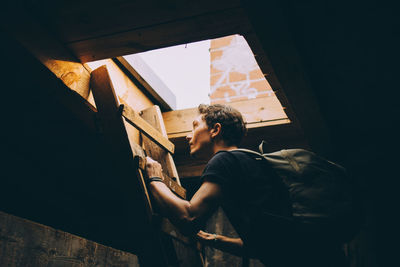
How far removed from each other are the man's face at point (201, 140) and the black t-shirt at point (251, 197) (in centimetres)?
56

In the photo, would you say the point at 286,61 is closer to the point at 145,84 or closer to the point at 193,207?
the point at 193,207

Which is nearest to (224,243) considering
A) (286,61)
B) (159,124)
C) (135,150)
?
(135,150)

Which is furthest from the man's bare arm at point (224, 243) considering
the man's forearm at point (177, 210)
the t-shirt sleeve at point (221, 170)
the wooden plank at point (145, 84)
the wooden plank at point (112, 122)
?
the wooden plank at point (145, 84)

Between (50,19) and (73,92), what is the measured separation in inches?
18.5

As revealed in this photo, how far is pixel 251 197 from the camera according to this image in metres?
1.94

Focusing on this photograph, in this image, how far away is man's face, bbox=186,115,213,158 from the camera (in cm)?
265

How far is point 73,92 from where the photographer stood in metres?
2.33

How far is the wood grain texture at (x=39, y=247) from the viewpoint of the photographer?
1.82 m

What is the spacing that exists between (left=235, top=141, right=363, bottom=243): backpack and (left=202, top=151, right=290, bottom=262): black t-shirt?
48 mm

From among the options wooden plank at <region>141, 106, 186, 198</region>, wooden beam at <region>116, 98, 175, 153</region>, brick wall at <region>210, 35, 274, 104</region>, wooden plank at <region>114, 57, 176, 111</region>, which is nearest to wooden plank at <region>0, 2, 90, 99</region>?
wooden beam at <region>116, 98, 175, 153</region>

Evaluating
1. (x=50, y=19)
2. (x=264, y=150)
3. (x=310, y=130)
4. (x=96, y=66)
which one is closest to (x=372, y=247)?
(x=310, y=130)

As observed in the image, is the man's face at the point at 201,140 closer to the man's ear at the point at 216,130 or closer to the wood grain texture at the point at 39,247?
the man's ear at the point at 216,130

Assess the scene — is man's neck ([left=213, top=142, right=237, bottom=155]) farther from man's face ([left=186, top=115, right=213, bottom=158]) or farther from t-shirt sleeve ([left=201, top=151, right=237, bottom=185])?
t-shirt sleeve ([left=201, top=151, right=237, bottom=185])

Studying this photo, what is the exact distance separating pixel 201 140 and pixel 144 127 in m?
0.45
